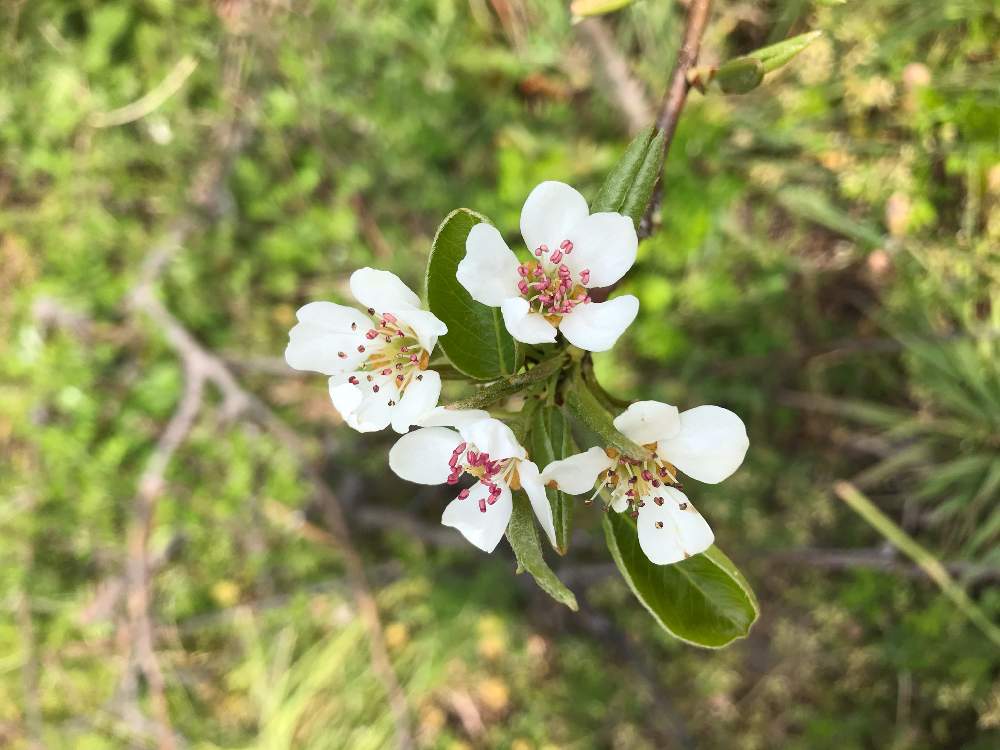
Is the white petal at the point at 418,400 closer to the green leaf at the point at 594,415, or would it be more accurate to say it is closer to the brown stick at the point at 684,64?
the green leaf at the point at 594,415

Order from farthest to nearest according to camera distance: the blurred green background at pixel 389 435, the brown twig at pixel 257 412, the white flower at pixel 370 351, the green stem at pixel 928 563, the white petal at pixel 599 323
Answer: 1. the brown twig at pixel 257 412
2. the blurred green background at pixel 389 435
3. the green stem at pixel 928 563
4. the white flower at pixel 370 351
5. the white petal at pixel 599 323

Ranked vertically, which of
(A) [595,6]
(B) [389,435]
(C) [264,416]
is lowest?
(B) [389,435]

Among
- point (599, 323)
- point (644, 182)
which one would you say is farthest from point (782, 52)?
point (599, 323)

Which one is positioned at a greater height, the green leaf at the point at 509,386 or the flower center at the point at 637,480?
the green leaf at the point at 509,386

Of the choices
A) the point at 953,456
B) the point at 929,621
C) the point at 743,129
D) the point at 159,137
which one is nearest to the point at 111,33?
the point at 159,137

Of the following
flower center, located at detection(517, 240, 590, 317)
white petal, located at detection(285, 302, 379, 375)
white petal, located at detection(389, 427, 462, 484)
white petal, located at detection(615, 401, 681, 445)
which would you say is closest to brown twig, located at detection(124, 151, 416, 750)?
white petal, located at detection(285, 302, 379, 375)

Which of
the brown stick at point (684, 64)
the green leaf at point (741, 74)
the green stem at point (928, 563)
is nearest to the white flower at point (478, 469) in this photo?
the brown stick at point (684, 64)

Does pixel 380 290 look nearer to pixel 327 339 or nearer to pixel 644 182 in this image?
pixel 327 339
